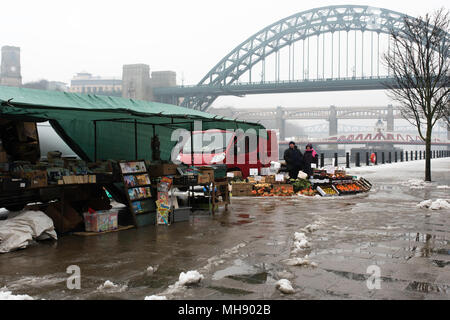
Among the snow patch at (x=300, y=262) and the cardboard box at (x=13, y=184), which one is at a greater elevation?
the cardboard box at (x=13, y=184)

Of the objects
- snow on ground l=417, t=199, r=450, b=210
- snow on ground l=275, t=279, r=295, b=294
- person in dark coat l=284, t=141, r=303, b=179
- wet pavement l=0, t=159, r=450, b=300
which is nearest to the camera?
snow on ground l=275, t=279, r=295, b=294

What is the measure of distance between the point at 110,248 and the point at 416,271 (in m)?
4.15

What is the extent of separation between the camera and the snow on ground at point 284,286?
4679 millimetres

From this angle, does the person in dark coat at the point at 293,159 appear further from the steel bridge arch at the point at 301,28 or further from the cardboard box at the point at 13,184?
the steel bridge arch at the point at 301,28

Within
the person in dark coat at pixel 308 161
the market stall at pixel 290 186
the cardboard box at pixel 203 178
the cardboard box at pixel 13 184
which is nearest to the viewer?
the cardboard box at pixel 13 184

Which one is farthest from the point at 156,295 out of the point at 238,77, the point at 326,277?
the point at 238,77

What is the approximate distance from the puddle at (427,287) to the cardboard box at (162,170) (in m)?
5.62

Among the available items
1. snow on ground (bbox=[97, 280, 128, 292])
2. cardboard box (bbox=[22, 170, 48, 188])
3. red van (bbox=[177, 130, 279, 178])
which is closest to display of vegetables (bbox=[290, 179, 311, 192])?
red van (bbox=[177, 130, 279, 178])

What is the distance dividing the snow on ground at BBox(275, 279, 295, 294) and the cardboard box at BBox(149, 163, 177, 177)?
5.02 meters

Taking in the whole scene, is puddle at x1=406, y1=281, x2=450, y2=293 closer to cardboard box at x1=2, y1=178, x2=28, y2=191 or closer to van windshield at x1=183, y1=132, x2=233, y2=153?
cardboard box at x1=2, y1=178, x2=28, y2=191

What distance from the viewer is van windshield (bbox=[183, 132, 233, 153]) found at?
15.5 m

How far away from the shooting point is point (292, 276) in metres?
5.28

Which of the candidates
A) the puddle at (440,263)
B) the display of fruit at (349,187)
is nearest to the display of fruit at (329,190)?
the display of fruit at (349,187)
